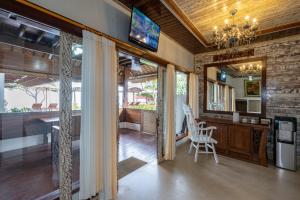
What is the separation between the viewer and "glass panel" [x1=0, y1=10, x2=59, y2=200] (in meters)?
2.04

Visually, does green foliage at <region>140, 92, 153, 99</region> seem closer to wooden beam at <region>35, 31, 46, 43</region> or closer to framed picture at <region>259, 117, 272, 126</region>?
framed picture at <region>259, 117, 272, 126</region>

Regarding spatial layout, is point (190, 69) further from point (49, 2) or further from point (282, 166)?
point (49, 2)

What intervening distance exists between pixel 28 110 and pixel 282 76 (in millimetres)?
5294

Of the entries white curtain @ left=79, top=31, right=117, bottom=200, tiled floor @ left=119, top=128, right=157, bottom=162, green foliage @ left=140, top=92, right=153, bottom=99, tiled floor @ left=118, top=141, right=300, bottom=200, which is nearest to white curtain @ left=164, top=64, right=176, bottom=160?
tiled floor @ left=118, top=141, right=300, bottom=200

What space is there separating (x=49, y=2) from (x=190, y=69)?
3.87 meters

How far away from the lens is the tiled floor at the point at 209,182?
7.17ft

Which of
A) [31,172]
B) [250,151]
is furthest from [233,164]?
[31,172]

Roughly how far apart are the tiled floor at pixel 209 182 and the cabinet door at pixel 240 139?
0.94 ft

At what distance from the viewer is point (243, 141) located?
3.47 metres

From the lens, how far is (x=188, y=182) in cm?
253

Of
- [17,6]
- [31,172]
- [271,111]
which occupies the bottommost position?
[31,172]

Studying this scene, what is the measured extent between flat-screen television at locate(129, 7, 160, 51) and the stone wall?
114 inches

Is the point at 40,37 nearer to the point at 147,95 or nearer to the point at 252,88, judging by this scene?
the point at 252,88

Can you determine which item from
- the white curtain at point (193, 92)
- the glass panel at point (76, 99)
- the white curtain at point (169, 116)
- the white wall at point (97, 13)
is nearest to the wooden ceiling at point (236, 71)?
the white curtain at point (193, 92)
